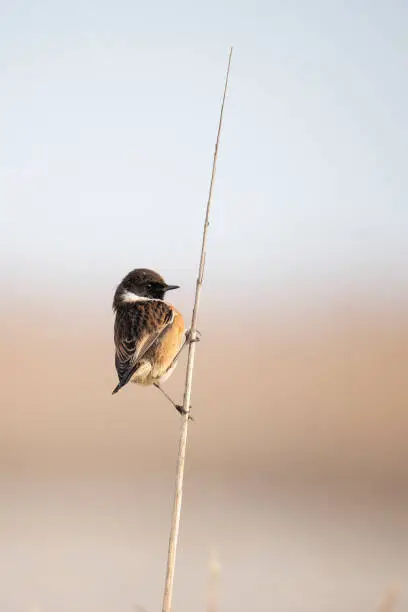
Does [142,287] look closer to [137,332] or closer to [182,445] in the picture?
[137,332]

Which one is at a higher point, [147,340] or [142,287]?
[142,287]

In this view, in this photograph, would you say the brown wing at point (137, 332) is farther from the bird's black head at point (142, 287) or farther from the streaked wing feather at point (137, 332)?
the bird's black head at point (142, 287)

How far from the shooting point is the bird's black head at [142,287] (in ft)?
A: 22.7

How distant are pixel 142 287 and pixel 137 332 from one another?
686mm

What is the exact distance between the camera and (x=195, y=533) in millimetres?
13266

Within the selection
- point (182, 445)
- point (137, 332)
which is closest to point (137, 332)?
point (137, 332)

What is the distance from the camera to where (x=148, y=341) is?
6320mm

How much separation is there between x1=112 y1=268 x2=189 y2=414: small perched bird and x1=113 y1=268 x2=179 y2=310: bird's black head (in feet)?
0.65

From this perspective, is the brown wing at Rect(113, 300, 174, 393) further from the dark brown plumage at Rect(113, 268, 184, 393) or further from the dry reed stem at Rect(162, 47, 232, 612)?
the dry reed stem at Rect(162, 47, 232, 612)

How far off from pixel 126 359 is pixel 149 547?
23.1 feet

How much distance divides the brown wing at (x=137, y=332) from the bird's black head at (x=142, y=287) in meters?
0.28

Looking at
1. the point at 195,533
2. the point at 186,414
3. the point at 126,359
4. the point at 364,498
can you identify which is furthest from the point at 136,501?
the point at 186,414

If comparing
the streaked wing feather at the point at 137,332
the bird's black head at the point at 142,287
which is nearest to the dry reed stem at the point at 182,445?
the streaked wing feather at the point at 137,332

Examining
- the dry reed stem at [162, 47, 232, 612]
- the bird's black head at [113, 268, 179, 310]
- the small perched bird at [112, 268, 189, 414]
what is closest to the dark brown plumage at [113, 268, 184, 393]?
the small perched bird at [112, 268, 189, 414]
